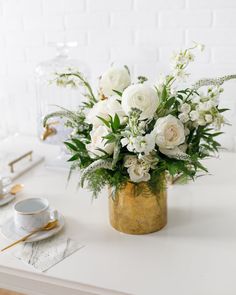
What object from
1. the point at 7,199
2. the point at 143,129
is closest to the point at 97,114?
the point at 143,129

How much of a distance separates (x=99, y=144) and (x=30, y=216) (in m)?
0.25

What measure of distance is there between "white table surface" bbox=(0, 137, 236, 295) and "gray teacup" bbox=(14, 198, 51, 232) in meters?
0.06

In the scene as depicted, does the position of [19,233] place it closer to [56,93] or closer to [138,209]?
[138,209]

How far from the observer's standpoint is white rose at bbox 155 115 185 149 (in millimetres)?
975

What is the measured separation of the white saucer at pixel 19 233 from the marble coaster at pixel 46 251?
14 millimetres

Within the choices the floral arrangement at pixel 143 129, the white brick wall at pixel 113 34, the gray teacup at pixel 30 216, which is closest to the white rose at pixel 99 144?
the floral arrangement at pixel 143 129

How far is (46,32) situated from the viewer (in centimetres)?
188

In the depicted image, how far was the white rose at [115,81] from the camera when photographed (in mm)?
1067

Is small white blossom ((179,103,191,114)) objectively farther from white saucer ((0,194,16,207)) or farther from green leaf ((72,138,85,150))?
white saucer ((0,194,16,207))

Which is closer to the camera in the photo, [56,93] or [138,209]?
[138,209]

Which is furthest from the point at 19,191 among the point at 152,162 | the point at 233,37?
the point at 233,37

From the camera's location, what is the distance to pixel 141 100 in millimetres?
966

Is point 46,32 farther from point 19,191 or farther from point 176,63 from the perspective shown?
point 176,63

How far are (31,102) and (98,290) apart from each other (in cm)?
124
